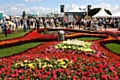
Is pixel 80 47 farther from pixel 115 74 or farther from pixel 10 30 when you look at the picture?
pixel 10 30

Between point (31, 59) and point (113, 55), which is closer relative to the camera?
point (31, 59)

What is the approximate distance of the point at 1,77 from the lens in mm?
5508

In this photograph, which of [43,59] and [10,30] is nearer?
[43,59]

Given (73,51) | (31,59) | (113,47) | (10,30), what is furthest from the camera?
(10,30)

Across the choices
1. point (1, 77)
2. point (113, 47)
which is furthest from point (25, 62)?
point (113, 47)

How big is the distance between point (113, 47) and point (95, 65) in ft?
17.1

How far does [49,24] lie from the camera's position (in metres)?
29.9

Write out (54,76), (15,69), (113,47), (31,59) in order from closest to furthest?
(54,76) → (15,69) → (31,59) → (113,47)

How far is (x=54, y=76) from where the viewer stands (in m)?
5.42

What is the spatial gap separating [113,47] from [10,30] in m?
10.3

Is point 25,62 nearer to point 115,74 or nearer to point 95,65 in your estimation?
point 95,65

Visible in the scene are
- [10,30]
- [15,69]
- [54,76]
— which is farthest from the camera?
[10,30]

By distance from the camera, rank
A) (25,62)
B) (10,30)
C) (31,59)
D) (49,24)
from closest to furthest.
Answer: (25,62), (31,59), (10,30), (49,24)

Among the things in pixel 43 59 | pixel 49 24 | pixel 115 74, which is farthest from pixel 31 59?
pixel 49 24
